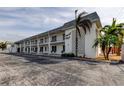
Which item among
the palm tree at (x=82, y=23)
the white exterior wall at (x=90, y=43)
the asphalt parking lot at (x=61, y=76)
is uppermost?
the palm tree at (x=82, y=23)

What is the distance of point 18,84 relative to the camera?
9562 mm

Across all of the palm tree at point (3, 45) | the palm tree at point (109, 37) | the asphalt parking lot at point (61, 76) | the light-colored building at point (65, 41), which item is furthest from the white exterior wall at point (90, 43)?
the palm tree at point (3, 45)

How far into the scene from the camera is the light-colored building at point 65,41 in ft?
92.5

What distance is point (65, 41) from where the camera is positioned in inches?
1372

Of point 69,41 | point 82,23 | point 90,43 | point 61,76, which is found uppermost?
point 82,23

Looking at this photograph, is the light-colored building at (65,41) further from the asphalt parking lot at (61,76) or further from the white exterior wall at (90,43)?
the asphalt parking lot at (61,76)

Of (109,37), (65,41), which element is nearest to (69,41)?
(65,41)

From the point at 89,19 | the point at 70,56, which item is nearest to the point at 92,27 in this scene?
the point at 89,19

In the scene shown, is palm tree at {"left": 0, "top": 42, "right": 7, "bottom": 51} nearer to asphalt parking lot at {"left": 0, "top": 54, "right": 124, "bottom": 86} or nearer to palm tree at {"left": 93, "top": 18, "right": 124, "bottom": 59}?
palm tree at {"left": 93, "top": 18, "right": 124, "bottom": 59}

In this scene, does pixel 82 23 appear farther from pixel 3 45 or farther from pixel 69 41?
pixel 3 45

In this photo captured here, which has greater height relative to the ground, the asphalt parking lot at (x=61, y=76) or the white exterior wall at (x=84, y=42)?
the white exterior wall at (x=84, y=42)

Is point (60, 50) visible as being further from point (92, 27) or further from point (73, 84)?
point (73, 84)

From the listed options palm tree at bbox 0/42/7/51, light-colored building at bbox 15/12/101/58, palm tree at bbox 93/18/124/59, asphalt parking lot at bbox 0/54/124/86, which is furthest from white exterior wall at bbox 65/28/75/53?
palm tree at bbox 0/42/7/51

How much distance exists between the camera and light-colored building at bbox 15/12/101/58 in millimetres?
28203
